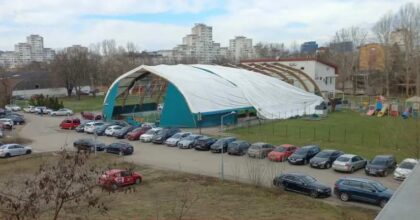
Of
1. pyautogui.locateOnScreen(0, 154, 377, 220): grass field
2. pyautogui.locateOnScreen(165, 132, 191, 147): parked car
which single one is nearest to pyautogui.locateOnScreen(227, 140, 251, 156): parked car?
pyautogui.locateOnScreen(165, 132, 191, 147): parked car

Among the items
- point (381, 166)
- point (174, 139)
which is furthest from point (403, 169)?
point (174, 139)

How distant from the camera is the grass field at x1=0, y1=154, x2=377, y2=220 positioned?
18984 millimetres

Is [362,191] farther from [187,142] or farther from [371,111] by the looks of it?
[371,111]

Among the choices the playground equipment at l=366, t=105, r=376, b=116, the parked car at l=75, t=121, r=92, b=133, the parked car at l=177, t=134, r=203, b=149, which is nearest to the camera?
the parked car at l=177, t=134, r=203, b=149

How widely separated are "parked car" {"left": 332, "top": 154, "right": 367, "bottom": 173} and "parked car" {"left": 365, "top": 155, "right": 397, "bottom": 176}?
0.77m

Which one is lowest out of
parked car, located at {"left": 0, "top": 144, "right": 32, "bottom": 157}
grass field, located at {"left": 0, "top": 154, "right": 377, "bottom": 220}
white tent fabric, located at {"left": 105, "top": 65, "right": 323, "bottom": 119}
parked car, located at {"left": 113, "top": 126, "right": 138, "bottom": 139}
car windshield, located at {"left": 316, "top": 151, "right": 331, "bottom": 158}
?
grass field, located at {"left": 0, "top": 154, "right": 377, "bottom": 220}

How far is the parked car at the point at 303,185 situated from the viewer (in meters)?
22.2

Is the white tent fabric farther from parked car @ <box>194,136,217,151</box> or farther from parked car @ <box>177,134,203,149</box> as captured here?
parked car @ <box>194,136,217,151</box>

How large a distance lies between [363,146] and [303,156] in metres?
8.23

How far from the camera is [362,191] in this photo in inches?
830

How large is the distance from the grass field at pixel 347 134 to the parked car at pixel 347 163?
3.38 meters

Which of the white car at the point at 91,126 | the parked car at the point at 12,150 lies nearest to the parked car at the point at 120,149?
the parked car at the point at 12,150

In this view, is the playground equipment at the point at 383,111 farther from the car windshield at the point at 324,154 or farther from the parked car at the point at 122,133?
the parked car at the point at 122,133

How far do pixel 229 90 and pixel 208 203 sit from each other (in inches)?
1296
